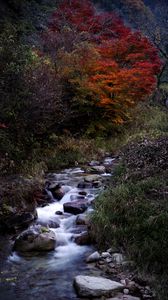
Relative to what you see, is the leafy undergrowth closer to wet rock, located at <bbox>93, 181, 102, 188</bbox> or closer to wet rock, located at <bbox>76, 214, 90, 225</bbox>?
wet rock, located at <bbox>76, 214, 90, 225</bbox>

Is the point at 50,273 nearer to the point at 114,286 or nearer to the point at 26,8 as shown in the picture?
the point at 114,286

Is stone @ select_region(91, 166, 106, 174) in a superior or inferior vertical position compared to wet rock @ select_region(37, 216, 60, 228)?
inferior

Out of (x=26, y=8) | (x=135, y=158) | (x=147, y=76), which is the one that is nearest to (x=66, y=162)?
(x=135, y=158)

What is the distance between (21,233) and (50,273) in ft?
5.73

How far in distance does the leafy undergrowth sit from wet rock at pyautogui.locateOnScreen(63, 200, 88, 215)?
68 cm

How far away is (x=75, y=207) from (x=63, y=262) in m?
2.42

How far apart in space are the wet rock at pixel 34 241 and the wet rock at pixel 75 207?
64.8 inches

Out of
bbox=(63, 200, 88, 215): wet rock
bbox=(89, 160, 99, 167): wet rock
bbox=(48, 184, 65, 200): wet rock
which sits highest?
bbox=(63, 200, 88, 215): wet rock

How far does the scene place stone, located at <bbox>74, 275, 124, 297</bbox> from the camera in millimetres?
6332

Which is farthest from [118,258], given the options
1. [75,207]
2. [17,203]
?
[17,203]

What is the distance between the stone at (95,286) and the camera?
6332 mm

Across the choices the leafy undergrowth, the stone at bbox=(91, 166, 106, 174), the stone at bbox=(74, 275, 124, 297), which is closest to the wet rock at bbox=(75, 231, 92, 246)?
the leafy undergrowth

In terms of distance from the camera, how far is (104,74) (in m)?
→ 17.6

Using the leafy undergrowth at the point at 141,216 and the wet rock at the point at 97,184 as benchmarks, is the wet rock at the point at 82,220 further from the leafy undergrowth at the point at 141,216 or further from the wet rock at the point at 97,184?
the wet rock at the point at 97,184
